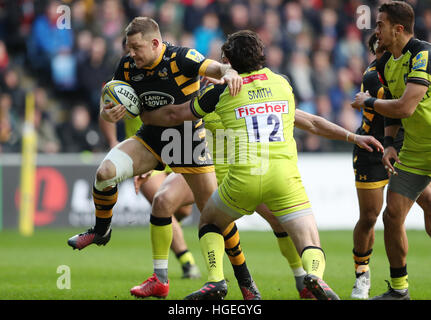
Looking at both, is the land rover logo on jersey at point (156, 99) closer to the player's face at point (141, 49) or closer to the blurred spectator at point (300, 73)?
the player's face at point (141, 49)

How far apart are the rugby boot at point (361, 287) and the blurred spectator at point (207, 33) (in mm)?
10240

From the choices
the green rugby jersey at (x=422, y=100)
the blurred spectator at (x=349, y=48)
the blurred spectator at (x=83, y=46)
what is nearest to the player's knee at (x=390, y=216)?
the green rugby jersey at (x=422, y=100)

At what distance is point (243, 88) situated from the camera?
18.9 feet

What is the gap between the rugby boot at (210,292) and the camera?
18.7 ft

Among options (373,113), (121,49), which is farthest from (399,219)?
(121,49)

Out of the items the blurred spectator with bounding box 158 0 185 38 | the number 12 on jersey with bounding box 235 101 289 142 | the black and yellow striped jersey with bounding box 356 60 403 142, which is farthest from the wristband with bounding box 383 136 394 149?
the blurred spectator with bounding box 158 0 185 38

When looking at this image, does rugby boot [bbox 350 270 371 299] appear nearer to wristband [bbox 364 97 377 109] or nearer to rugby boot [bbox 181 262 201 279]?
wristband [bbox 364 97 377 109]

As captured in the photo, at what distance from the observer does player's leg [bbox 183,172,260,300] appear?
6527 millimetres

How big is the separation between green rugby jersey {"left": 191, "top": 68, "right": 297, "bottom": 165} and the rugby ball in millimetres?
1097

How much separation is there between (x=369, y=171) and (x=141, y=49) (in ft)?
8.50

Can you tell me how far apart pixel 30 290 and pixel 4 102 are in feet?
29.4

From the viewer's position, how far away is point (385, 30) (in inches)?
249

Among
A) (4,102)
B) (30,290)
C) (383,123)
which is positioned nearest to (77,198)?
(4,102)

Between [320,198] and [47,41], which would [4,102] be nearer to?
[47,41]
